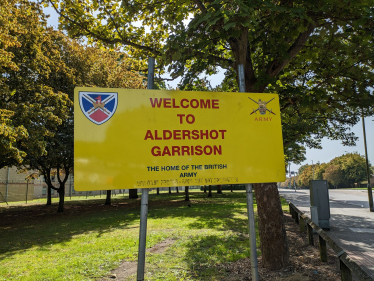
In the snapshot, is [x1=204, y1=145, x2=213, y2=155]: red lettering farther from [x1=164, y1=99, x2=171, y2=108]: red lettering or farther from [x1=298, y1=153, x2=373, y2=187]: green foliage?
[x1=298, y1=153, x2=373, y2=187]: green foliage

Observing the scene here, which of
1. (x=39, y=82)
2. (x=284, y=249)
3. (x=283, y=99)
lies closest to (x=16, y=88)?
(x=39, y=82)

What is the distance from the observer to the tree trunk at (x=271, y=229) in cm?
530

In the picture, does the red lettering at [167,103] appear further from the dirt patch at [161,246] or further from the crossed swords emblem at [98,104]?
the dirt patch at [161,246]

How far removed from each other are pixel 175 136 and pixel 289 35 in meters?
3.69

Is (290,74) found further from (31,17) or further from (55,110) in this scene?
(31,17)

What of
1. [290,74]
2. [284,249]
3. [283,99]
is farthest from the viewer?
[290,74]

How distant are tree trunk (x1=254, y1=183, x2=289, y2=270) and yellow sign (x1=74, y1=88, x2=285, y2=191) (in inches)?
83.1

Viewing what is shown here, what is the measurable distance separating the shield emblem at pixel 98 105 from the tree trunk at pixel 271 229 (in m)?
3.58

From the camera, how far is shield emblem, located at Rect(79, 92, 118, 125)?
3062 millimetres

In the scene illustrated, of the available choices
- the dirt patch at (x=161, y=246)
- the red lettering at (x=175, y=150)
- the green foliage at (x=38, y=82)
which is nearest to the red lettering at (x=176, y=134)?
the red lettering at (x=175, y=150)

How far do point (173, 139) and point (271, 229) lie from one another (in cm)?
332

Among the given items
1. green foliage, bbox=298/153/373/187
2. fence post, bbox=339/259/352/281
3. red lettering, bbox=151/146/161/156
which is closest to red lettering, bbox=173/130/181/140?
red lettering, bbox=151/146/161/156

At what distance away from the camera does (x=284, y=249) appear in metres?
5.34

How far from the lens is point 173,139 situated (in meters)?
3.26
